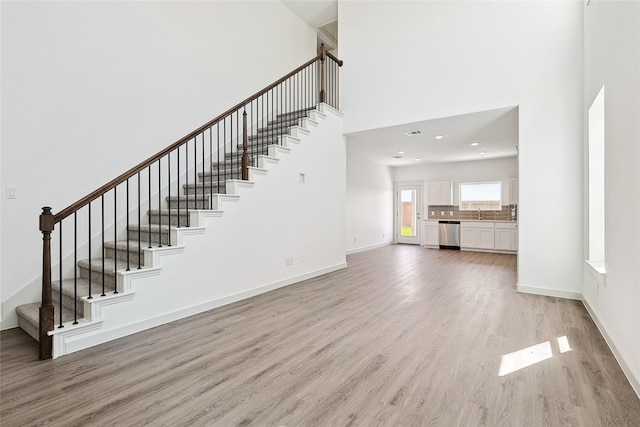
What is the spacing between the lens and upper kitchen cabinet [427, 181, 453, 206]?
32.2 ft

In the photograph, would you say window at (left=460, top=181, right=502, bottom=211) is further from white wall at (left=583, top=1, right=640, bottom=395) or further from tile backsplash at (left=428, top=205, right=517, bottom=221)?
white wall at (left=583, top=1, right=640, bottom=395)

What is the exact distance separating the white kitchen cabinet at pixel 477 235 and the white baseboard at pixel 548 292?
4.83 metres

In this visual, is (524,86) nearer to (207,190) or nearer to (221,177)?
(221,177)

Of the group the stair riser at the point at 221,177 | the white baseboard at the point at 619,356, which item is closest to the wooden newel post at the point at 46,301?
the stair riser at the point at 221,177

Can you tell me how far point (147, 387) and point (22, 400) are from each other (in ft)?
2.28

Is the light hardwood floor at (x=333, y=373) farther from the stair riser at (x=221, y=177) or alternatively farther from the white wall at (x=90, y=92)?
the stair riser at (x=221, y=177)

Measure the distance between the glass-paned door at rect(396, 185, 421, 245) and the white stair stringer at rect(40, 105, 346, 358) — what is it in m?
5.24

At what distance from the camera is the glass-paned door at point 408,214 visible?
10602 mm

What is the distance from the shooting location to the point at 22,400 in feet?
6.32

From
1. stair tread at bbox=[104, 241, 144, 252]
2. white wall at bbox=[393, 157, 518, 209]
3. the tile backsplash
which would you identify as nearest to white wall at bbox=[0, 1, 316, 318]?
stair tread at bbox=[104, 241, 144, 252]

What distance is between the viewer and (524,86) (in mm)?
4273

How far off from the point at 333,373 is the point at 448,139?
5.50m

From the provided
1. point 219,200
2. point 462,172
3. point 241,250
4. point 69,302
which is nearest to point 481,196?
point 462,172

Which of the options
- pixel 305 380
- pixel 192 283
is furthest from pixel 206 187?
pixel 305 380
